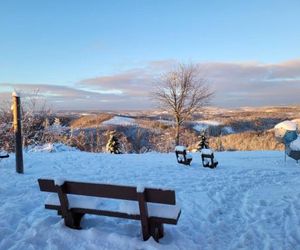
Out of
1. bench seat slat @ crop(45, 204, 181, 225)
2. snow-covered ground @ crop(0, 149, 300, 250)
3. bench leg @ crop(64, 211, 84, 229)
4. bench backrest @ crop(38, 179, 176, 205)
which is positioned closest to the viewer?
bench backrest @ crop(38, 179, 176, 205)

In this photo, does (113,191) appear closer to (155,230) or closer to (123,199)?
(123,199)

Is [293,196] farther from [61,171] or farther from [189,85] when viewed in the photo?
[189,85]

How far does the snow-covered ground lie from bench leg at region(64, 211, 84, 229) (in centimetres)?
12

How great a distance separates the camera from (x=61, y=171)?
41.5 feet

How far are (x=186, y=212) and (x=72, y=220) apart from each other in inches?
95.5

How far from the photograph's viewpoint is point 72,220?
5895 mm

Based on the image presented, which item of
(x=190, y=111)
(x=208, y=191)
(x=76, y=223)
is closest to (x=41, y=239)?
(x=76, y=223)

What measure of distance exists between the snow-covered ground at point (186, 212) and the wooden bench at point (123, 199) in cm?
23

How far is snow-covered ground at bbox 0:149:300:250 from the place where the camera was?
5.55 m

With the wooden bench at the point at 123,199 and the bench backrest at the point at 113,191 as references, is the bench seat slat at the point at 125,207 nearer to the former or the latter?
the wooden bench at the point at 123,199

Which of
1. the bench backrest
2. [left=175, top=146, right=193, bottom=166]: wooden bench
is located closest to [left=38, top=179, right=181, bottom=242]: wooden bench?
the bench backrest

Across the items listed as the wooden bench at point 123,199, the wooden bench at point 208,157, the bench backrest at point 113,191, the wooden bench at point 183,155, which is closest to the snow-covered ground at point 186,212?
the wooden bench at point 123,199

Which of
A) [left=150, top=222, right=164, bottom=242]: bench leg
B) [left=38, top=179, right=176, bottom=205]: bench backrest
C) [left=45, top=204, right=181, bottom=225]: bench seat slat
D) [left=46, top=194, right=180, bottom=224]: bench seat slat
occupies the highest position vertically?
[left=38, top=179, right=176, bottom=205]: bench backrest

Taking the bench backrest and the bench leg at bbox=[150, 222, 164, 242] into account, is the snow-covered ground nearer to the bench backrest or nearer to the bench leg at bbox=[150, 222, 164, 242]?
the bench leg at bbox=[150, 222, 164, 242]
